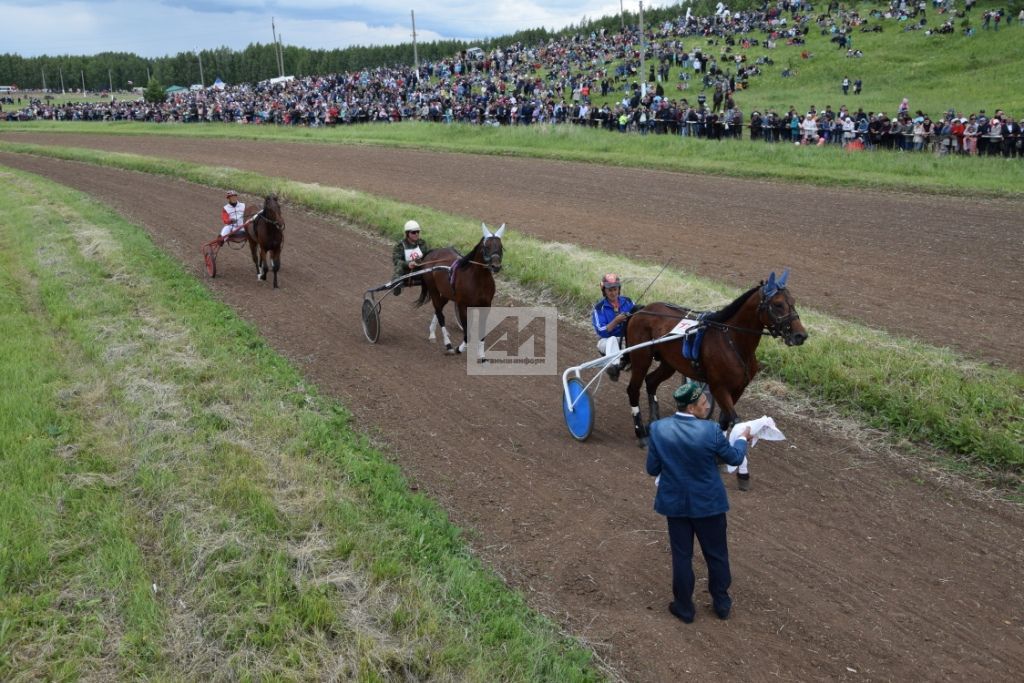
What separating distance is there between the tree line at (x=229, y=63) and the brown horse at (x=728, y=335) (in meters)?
75.4

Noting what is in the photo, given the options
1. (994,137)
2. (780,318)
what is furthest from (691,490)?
(994,137)

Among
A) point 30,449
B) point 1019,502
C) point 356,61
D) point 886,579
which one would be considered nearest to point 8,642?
point 30,449

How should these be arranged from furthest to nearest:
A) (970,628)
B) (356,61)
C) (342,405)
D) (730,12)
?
(356,61)
(730,12)
(342,405)
(970,628)

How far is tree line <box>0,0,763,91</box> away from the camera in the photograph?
293 feet

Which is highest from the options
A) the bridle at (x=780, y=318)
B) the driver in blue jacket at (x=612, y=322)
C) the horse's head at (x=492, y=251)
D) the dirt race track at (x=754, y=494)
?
the horse's head at (x=492, y=251)

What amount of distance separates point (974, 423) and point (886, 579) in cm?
281

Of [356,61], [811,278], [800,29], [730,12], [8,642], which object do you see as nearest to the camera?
[8,642]

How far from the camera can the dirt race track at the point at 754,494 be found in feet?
17.8

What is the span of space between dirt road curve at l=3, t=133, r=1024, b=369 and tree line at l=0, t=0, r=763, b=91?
189 feet

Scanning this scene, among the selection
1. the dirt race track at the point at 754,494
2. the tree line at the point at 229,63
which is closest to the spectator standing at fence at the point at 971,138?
the dirt race track at the point at 754,494

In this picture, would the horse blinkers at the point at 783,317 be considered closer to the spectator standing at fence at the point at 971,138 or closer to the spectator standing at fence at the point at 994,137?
the spectator standing at fence at the point at 971,138

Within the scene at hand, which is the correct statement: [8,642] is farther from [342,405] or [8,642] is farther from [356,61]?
[356,61]

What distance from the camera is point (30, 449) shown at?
23.9 ft

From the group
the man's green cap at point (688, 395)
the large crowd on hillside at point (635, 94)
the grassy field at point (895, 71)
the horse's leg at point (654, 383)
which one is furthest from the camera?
the grassy field at point (895, 71)
